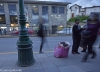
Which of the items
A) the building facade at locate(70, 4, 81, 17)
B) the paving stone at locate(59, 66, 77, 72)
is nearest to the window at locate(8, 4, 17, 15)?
the paving stone at locate(59, 66, 77, 72)

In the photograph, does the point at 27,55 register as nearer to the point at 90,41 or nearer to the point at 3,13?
the point at 90,41

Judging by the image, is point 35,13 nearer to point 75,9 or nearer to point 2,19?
point 2,19

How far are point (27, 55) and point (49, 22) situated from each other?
23152 mm

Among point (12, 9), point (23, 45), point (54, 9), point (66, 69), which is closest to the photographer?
point (66, 69)

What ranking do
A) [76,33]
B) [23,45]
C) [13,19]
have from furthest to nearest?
1. [13,19]
2. [76,33]
3. [23,45]

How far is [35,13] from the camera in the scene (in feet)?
85.7

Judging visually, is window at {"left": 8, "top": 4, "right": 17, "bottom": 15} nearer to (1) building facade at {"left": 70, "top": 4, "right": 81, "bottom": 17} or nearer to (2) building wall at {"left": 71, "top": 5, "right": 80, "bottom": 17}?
A: (1) building facade at {"left": 70, "top": 4, "right": 81, "bottom": 17}

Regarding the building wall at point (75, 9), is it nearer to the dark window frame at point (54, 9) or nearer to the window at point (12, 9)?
the dark window frame at point (54, 9)

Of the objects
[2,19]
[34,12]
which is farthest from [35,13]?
[2,19]

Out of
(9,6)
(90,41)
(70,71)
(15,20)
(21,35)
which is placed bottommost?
(70,71)

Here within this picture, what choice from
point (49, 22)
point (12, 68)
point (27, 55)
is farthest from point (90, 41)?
point (49, 22)

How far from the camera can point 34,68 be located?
385cm

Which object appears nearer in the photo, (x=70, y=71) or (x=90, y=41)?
(x=70, y=71)

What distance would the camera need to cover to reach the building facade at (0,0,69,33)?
81.8 ft
